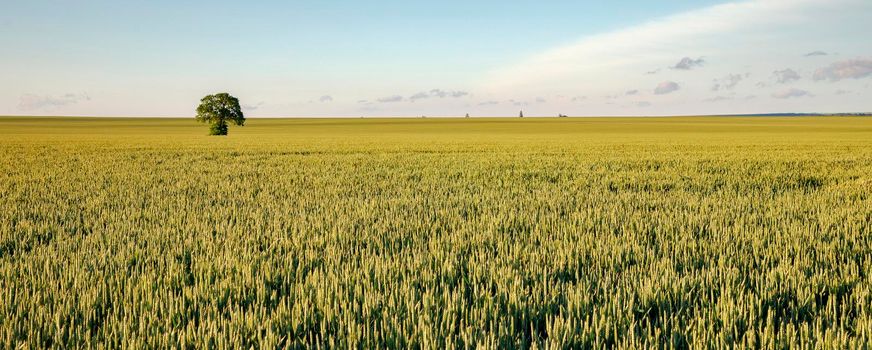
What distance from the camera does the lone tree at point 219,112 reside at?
7194cm

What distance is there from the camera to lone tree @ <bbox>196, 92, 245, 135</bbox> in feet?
236

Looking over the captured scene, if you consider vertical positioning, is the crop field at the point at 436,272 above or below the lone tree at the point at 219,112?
below

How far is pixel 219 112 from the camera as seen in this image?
72688 millimetres

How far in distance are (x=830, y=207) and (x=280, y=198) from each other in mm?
10082

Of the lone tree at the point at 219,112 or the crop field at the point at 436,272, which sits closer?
the crop field at the point at 436,272

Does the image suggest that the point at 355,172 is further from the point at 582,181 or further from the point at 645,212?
the point at 645,212

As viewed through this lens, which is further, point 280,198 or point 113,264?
point 280,198

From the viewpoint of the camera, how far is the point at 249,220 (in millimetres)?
8266

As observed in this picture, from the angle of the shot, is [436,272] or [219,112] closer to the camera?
[436,272]

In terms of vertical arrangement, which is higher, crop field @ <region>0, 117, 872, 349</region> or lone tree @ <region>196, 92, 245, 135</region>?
lone tree @ <region>196, 92, 245, 135</region>

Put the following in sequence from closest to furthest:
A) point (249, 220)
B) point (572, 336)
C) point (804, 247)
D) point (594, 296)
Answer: point (572, 336)
point (594, 296)
point (804, 247)
point (249, 220)

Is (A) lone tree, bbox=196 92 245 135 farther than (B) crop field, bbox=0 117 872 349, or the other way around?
(A) lone tree, bbox=196 92 245 135

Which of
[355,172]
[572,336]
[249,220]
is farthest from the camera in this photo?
[355,172]

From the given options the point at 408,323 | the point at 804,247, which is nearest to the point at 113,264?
the point at 408,323
